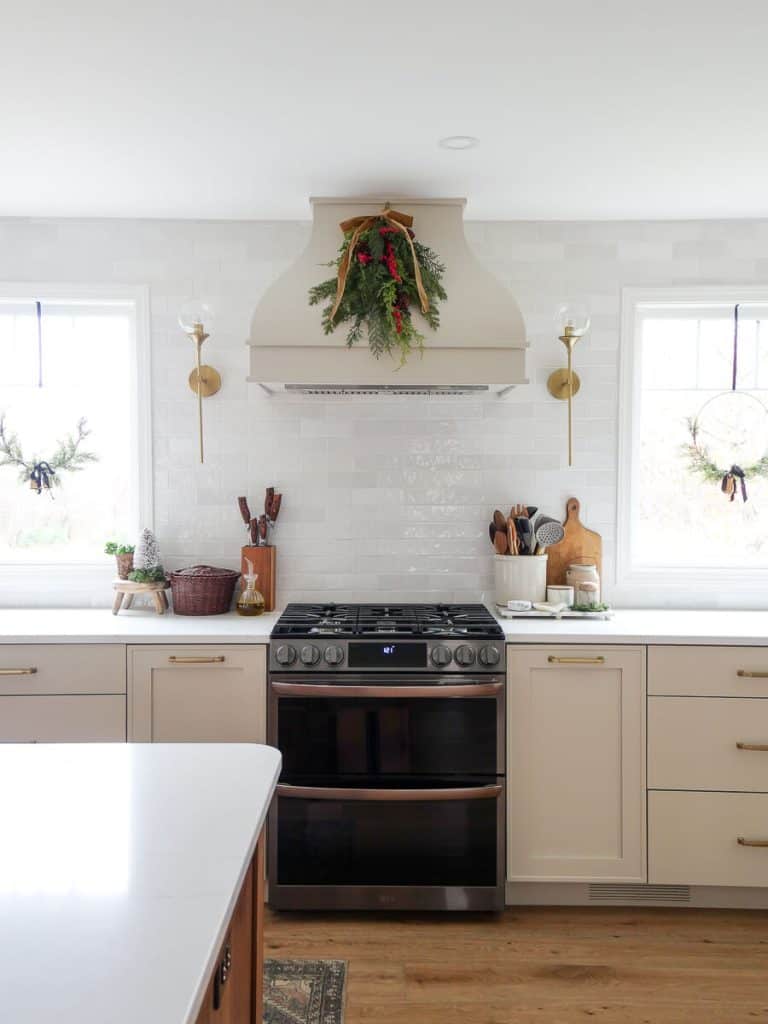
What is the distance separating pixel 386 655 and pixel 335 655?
18 centimetres

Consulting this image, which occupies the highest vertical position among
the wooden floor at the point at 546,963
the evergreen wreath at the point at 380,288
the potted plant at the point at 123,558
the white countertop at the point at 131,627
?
the evergreen wreath at the point at 380,288

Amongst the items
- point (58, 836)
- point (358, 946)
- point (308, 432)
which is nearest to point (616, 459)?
point (308, 432)

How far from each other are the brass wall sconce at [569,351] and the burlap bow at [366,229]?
715 mm

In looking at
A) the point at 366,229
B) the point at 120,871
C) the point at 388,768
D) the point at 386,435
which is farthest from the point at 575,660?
the point at 120,871

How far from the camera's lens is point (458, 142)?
8.98 ft

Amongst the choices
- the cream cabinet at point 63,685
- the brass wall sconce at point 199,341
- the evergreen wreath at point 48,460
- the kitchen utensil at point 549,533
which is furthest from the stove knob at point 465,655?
the evergreen wreath at point 48,460

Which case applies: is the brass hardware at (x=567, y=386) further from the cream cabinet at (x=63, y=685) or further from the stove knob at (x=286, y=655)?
the cream cabinet at (x=63, y=685)

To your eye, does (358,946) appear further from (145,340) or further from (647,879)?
(145,340)

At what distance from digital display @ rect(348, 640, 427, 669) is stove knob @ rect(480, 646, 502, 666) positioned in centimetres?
20

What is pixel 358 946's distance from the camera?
9.21 ft

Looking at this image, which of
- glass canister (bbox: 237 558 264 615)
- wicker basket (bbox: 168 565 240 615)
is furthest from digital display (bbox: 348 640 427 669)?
wicker basket (bbox: 168 565 240 615)

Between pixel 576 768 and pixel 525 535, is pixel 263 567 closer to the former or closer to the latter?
pixel 525 535

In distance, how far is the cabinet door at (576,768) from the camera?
301 cm

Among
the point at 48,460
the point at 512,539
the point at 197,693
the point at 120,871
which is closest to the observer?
the point at 120,871
